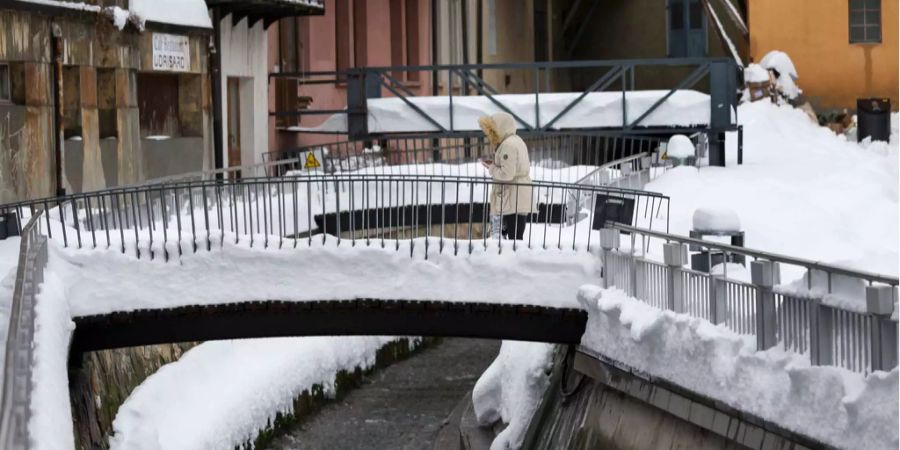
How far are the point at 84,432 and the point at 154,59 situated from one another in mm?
10560

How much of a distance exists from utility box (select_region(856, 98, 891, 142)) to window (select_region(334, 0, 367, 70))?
9.73 m

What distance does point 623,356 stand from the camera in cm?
1279

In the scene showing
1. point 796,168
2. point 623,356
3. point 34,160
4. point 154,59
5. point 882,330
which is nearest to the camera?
point 882,330

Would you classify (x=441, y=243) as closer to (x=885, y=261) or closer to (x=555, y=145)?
(x=885, y=261)

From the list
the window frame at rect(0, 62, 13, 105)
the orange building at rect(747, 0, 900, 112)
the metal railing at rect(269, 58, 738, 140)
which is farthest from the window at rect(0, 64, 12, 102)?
the orange building at rect(747, 0, 900, 112)

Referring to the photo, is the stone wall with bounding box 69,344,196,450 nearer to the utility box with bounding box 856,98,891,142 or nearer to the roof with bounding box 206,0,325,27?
the roof with bounding box 206,0,325,27

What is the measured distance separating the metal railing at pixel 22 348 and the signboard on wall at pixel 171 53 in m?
11.0

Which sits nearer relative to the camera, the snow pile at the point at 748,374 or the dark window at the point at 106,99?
the snow pile at the point at 748,374

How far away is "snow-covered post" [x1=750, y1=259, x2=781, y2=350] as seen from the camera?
34.7 feet

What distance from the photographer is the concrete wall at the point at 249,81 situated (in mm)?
27281

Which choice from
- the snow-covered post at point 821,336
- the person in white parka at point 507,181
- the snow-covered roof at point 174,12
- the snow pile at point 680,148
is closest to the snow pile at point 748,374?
the snow-covered post at point 821,336

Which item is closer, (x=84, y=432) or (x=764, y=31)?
(x=84, y=432)

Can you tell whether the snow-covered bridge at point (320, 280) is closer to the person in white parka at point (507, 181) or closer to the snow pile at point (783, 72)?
the person in white parka at point (507, 181)

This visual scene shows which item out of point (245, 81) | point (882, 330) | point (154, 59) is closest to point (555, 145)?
point (245, 81)
